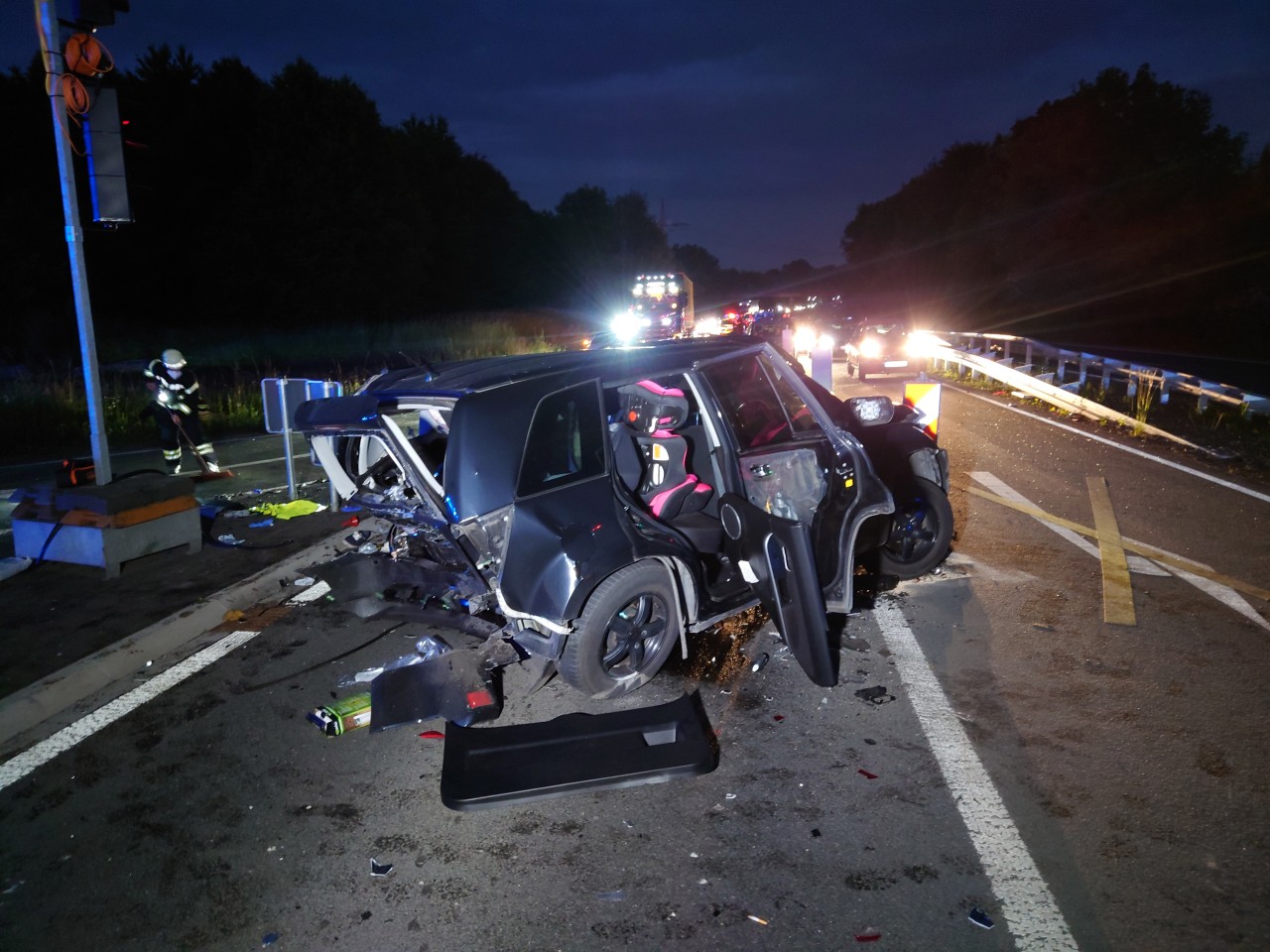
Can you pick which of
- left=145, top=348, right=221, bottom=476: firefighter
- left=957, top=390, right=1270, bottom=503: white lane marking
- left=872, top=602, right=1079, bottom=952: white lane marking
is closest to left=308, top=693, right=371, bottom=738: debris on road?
left=872, top=602, right=1079, bottom=952: white lane marking

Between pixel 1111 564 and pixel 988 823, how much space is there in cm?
388

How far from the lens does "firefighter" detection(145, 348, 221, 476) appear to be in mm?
10197

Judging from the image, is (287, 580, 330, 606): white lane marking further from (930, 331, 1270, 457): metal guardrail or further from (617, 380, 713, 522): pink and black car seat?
(930, 331, 1270, 457): metal guardrail

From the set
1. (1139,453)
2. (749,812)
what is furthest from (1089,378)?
(749,812)

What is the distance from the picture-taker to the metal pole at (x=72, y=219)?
674 cm

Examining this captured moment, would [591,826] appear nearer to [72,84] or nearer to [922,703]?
[922,703]

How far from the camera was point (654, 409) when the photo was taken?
5.42 meters

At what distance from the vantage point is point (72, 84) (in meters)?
6.92

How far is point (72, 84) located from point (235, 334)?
1261 inches

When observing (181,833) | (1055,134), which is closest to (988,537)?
(181,833)

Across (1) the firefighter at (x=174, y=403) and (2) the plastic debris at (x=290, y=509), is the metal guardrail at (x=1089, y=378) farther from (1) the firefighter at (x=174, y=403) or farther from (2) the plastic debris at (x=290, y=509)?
(1) the firefighter at (x=174, y=403)

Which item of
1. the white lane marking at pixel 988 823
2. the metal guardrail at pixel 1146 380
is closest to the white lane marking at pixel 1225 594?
the white lane marking at pixel 988 823

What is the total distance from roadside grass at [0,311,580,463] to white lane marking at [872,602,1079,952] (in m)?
3.74

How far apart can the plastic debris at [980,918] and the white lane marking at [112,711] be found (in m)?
4.31
